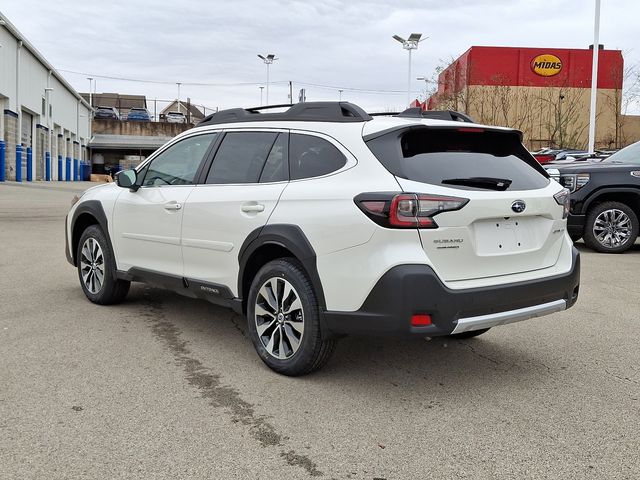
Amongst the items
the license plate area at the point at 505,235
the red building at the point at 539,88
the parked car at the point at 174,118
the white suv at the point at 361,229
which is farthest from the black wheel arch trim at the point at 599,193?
the parked car at the point at 174,118

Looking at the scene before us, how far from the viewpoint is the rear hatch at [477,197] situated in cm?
353

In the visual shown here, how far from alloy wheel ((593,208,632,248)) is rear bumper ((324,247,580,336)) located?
22.0ft

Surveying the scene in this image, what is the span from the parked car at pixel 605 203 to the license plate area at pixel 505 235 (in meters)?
6.11

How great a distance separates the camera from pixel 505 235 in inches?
149

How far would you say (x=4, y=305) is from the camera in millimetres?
5926

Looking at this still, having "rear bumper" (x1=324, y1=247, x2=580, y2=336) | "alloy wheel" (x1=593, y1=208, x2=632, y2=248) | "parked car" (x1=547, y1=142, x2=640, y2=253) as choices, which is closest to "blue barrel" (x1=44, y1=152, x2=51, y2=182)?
"parked car" (x1=547, y1=142, x2=640, y2=253)

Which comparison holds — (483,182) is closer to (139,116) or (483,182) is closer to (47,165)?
(47,165)

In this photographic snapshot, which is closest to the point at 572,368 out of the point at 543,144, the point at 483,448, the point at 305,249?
the point at 483,448

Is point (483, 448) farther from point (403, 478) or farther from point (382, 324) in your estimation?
point (382, 324)

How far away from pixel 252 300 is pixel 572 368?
2.21m

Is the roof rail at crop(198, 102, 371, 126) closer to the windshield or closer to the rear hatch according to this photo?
the rear hatch

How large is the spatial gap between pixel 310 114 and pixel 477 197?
50.5 inches

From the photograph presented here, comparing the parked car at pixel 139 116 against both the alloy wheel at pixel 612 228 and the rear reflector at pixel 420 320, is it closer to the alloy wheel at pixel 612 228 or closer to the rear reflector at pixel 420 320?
the alloy wheel at pixel 612 228

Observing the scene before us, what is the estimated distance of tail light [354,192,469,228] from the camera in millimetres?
3441
